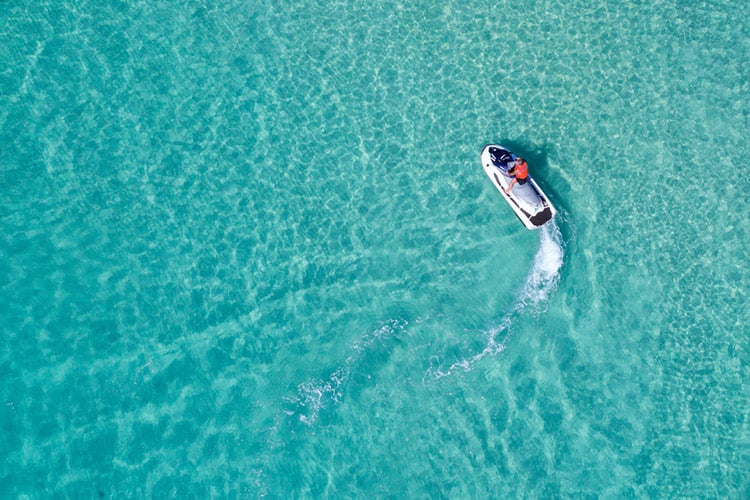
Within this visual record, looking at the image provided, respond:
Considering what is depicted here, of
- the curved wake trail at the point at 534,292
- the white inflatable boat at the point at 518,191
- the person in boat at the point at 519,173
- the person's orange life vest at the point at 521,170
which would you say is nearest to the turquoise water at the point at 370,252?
the curved wake trail at the point at 534,292

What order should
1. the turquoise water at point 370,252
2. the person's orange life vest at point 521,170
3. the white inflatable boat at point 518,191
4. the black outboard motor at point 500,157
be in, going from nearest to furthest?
the person's orange life vest at point 521,170 < the white inflatable boat at point 518,191 < the turquoise water at point 370,252 < the black outboard motor at point 500,157

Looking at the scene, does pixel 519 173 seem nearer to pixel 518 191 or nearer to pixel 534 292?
pixel 518 191

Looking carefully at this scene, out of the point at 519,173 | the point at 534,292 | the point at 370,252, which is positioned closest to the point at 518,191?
the point at 519,173

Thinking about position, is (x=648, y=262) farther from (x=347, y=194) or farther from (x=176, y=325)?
(x=176, y=325)

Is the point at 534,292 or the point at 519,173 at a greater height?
the point at 519,173

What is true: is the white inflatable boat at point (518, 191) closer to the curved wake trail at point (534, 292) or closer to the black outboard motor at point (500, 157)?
the black outboard motor at point (500, 157)

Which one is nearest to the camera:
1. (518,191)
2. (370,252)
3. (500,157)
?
(518,191)

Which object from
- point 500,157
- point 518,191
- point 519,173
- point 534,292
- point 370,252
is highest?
point 370,252
